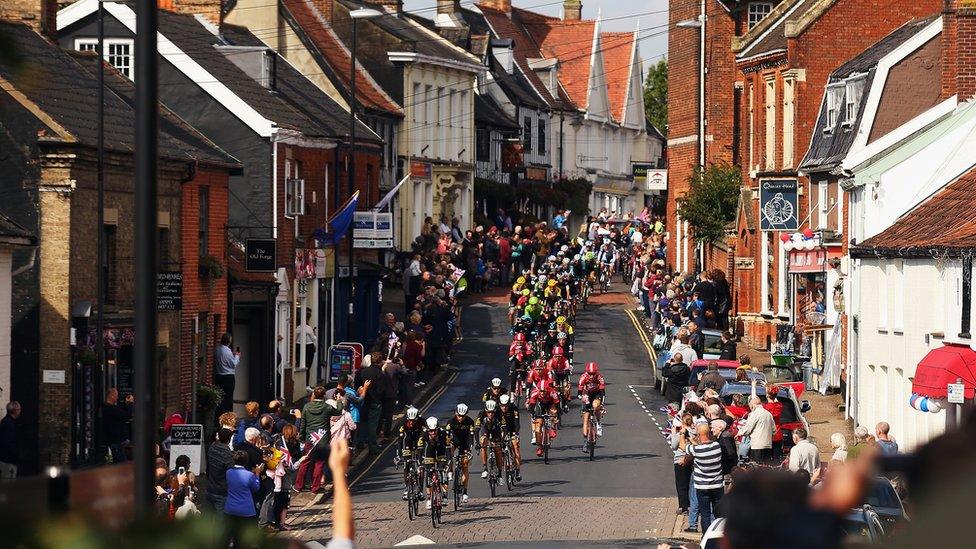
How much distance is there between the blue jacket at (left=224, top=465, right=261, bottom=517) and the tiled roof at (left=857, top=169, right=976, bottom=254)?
40.3ft

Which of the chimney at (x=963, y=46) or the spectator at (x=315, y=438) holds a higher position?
the chimney at (x=963, y=46)

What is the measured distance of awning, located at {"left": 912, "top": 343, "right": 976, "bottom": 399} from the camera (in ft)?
88.6

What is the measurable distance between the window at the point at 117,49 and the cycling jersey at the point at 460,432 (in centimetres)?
1661

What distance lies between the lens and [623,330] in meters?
52.5

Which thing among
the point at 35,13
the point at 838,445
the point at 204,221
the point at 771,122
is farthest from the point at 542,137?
the point at 838,445

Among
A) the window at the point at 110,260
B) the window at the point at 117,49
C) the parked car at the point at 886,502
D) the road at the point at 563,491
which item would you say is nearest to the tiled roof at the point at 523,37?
the road at the point at 563,491

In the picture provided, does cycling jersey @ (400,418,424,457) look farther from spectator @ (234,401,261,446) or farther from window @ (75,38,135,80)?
window @ (75,38,135,80)

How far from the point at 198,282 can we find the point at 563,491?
36.1 ft

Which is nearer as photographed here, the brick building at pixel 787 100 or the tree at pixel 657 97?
the brick building at pixel 787 100

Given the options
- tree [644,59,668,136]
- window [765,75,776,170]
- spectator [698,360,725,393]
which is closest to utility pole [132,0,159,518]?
spectator [698,360,725,393]

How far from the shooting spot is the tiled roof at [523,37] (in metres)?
89.9

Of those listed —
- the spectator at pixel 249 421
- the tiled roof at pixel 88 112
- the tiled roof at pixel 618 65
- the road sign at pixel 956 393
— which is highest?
the tiled roof at pixel 618 65

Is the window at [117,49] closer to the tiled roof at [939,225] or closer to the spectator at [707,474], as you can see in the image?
the tiled roof at [939,225]

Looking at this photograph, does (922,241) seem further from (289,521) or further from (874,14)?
(874,14)
